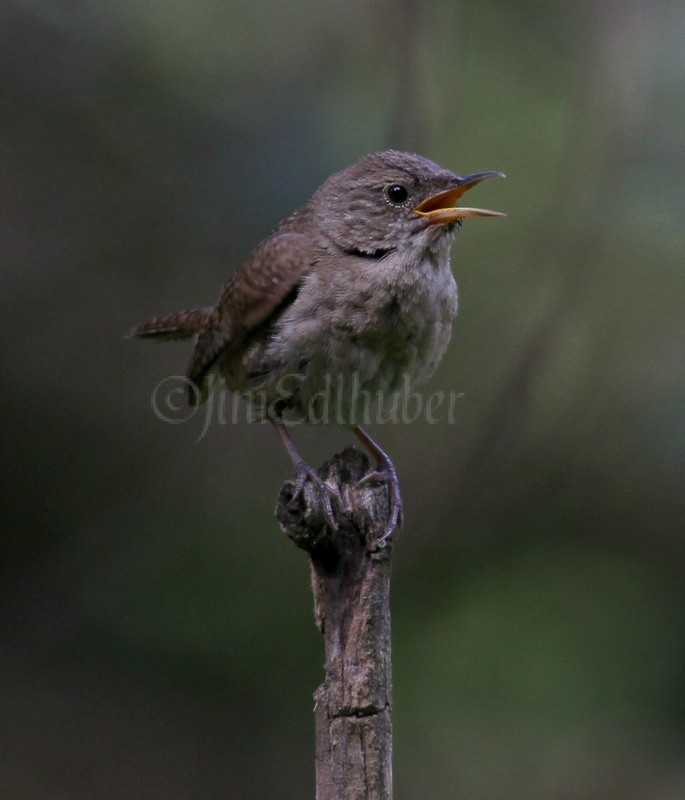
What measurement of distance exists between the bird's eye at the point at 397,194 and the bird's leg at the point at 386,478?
83 cm

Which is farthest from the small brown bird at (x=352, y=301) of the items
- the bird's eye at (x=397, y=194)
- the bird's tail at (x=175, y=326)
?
the bird's tail at (x=175, y=326)

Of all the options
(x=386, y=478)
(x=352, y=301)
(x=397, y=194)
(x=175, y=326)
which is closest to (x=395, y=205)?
(x=397, y=194)

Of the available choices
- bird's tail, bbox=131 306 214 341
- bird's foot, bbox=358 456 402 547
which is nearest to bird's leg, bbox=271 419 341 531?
bird's foot, bbox=358 456 402 547

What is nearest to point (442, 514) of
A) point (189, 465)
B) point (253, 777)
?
point (189, 465)

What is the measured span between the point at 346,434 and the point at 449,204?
1458 millimetres

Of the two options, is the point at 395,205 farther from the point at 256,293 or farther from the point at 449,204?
the point at 256,293

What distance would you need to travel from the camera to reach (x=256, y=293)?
3.63 m

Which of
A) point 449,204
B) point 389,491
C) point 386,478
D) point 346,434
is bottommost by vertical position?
point 389,491

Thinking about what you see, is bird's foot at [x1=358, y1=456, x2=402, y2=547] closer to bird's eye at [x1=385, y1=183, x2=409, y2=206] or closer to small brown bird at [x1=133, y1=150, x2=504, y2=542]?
small brown bird at [x1=133, y1=150, x2=504, y2=542]

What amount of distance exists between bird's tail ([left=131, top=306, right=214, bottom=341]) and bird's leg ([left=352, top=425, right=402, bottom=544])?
730mm

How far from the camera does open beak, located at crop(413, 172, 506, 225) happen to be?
3.39m

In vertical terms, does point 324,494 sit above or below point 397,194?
below

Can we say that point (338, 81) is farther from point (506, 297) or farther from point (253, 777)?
point (253, 777)

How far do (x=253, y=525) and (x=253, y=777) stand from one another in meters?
1.12
